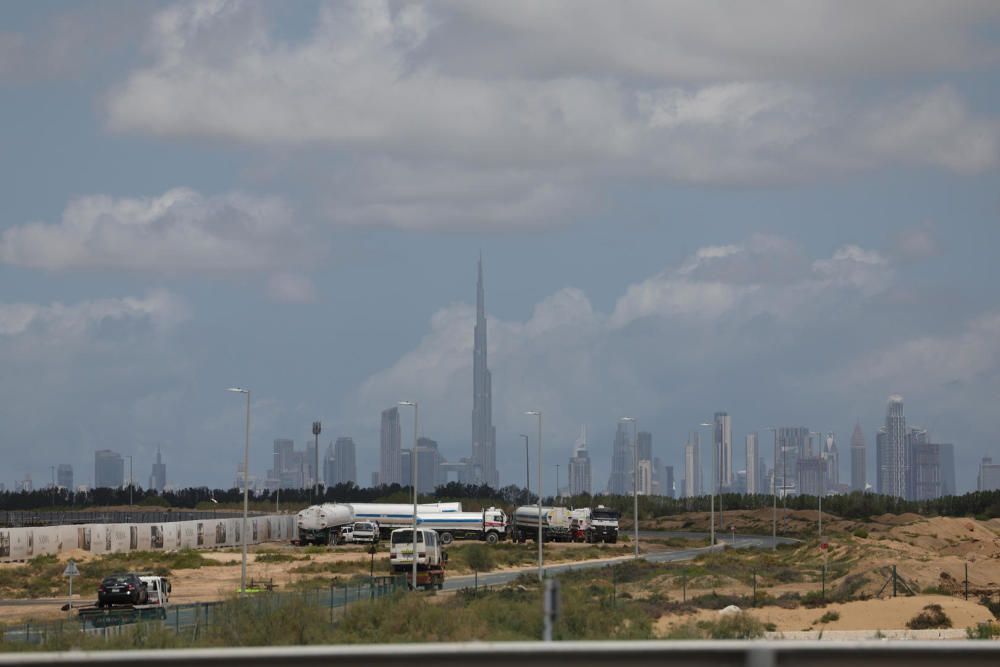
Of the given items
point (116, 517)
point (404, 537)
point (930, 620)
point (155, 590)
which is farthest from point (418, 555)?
point (116, 517)

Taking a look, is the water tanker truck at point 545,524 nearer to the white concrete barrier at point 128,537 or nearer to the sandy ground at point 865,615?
the white concrete barrier at point 128,537

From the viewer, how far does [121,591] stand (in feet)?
157

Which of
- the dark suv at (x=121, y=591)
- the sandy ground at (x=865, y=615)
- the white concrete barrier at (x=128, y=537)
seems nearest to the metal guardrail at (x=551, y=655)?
the sandy ground at (x=865, y=615)

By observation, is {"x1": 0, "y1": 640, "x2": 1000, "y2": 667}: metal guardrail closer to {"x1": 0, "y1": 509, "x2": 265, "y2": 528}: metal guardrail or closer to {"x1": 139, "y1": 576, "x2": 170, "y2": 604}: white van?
{"x1": 139, "y1": 576, "x2": 170, "y2": 604}: white van

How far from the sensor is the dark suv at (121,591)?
47.8m

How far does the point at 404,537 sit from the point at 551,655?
177 feet

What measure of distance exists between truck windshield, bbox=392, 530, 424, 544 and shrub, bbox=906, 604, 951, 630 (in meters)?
25.7

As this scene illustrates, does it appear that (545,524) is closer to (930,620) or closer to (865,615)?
(865,615)

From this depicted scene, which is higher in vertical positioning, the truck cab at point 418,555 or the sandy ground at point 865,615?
the truck cab at point 418,555

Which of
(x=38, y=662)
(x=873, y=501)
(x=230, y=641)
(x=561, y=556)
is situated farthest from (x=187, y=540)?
(x=873, y=501)

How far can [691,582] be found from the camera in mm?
61031

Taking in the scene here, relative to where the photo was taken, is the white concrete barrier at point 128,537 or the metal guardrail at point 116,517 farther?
the metal guardrail at point 116,517

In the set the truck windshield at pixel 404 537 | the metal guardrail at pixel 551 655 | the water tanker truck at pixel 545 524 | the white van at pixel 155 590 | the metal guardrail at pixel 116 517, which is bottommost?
the metal guardrail at pixel 116 517

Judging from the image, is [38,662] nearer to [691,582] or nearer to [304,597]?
[304,597]
